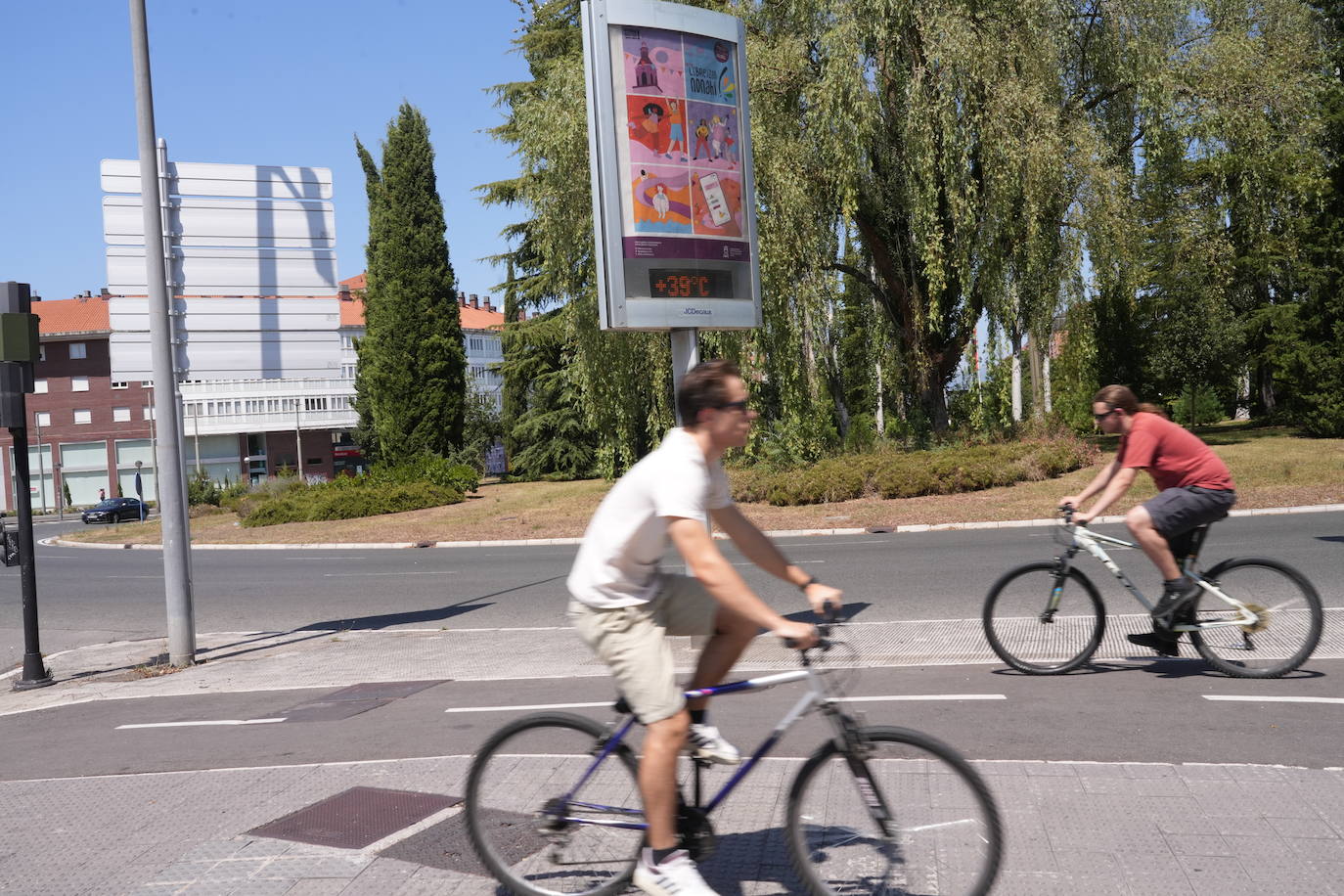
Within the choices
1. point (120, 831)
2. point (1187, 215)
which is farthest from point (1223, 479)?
point (1187, 215)

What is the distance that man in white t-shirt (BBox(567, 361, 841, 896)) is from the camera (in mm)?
3500

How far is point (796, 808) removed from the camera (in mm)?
3504

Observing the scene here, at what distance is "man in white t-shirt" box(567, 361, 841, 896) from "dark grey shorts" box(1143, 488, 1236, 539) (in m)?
3.85

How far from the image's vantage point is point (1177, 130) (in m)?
23.5

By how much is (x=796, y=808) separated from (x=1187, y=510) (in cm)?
424

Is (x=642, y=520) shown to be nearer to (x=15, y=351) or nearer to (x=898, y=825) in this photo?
(x=898, y=825)

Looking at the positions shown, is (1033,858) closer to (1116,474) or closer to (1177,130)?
(1116,474)

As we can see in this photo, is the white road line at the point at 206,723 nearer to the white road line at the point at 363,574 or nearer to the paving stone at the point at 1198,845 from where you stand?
the paving stone at the point at 1198,845

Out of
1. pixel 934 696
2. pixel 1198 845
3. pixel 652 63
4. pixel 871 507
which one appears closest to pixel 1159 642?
pixel 934 696

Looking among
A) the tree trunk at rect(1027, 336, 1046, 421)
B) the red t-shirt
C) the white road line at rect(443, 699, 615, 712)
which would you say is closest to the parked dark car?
the tree trunk at rect(1027, 336, 1046, 421)

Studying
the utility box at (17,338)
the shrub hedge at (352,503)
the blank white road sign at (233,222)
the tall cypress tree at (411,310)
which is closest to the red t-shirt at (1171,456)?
the utility box at (17,338)

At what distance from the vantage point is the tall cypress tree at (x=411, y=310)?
127 ft

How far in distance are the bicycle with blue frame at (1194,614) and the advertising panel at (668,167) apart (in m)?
3.84

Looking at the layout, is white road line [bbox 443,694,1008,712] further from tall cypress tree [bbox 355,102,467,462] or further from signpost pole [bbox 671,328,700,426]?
tall cypress tree [bbox 355,102,467,462]
